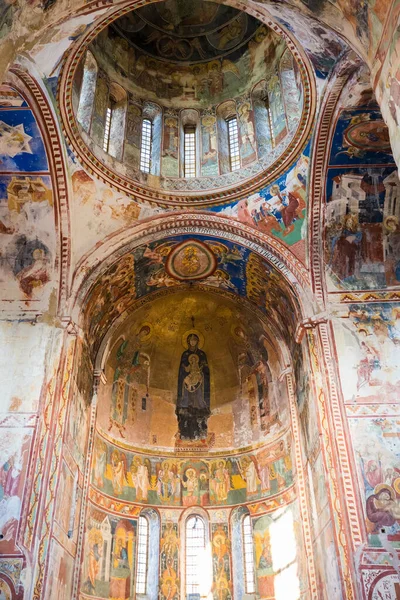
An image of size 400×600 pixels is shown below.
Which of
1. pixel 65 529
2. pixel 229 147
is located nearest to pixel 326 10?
pixel 229 147

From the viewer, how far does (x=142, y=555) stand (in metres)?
16.9

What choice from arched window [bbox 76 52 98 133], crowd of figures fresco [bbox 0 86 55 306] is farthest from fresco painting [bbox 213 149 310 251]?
crowd of figures fresco [bbox 0 86 55 306]

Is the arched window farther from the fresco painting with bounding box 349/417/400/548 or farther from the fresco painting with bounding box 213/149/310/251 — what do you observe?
the fresco painting with bounding box 349/417/400/548

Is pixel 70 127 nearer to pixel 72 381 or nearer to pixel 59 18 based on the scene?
pixel 59 18

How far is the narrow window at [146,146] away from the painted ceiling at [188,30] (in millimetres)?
2244

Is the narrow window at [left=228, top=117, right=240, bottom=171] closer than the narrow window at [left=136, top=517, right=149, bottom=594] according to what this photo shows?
No

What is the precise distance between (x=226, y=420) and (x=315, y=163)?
30.8ft

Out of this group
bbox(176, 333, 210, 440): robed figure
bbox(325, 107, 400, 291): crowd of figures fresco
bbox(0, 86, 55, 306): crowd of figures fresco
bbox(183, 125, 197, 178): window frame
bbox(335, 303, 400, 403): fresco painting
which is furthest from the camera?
bbox(176, 333, 210, 440): robed figure

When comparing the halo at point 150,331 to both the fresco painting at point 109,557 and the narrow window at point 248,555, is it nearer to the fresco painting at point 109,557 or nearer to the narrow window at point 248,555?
the fresco painting at point 109,557

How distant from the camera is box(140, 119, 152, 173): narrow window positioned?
17.2 meters

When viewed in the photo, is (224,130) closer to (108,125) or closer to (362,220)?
(108,125)

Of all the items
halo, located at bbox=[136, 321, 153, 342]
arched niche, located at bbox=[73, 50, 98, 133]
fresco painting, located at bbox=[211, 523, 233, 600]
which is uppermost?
arched niche, located at bbox=[73, 50, 98, 133]

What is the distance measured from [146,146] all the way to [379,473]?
11.9m

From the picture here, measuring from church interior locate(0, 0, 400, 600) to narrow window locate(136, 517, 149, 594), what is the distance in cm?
7
